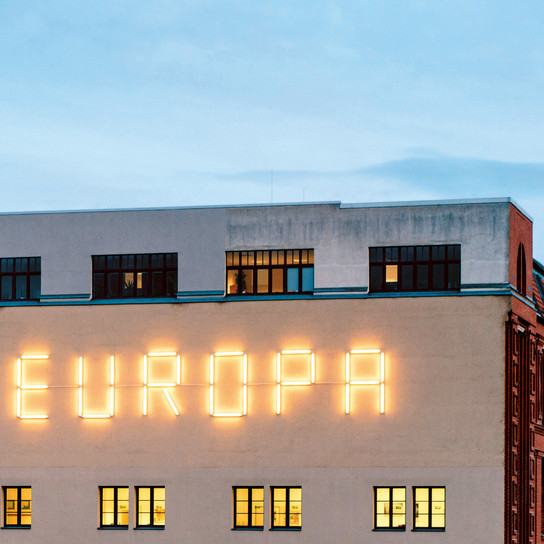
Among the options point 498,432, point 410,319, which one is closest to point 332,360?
point 410,319

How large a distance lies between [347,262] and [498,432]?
9.86 m

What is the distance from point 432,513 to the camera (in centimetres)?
5994

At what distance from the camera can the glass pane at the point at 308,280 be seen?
6288 centimetres

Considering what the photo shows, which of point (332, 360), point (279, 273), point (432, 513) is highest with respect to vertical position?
point (279, 273)

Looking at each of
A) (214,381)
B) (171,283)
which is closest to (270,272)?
(171,283)

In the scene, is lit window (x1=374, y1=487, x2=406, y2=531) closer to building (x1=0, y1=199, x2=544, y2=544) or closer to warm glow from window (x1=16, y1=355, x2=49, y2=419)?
building (x1=0, y1=199, x2=544, y2=544)

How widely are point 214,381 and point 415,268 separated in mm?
10156

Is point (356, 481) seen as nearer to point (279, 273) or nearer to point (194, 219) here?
point (279, 273)

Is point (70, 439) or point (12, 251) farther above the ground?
point (12, 251)

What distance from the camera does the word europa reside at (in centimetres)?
6122

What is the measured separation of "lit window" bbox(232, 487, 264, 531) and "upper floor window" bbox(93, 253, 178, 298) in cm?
945

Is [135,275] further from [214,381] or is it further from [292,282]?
[292,282]

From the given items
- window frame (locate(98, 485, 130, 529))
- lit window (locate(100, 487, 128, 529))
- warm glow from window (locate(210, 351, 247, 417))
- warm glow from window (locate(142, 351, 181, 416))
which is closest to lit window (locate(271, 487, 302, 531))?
warm glow from window (locate(210, 351, 247, 417))

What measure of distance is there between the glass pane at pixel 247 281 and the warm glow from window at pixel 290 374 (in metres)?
3.35
